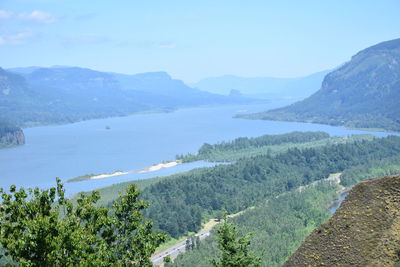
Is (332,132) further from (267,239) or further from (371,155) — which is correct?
(267,239)

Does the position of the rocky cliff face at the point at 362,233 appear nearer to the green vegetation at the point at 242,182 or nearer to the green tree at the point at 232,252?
the green tree at the point at 232,252

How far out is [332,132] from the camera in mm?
169375

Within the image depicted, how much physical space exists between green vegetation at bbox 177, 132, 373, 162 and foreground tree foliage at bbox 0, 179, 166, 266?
97.9m

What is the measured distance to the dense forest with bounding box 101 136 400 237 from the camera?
224ft

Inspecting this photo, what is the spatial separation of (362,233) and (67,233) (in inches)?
374

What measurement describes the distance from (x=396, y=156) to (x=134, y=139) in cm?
9272

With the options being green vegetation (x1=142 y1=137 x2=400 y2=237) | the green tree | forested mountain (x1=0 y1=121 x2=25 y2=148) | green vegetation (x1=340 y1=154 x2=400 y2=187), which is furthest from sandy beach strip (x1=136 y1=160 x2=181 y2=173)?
the green tree

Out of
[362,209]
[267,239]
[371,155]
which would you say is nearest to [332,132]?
[371,155]

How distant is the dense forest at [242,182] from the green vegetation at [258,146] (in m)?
15.9

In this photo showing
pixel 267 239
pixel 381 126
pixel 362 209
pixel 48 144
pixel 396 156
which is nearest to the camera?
pixel 362 209

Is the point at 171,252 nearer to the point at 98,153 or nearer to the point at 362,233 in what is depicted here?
the point at 362,233

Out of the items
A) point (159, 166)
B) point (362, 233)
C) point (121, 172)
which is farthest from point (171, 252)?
point (159, 166)

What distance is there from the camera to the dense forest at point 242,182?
6825 centimetres

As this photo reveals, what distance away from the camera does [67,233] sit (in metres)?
12.5
